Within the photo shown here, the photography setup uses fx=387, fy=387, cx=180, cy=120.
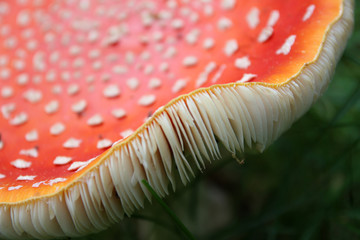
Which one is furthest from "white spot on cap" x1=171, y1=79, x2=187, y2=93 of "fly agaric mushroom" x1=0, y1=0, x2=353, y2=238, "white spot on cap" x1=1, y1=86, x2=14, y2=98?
"white spot on cap" x1=1, y1=86, x2=14, y2=98

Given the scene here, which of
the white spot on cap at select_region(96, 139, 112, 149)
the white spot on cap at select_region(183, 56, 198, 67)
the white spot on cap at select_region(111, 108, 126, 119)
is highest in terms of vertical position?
the white spot on cap at select_region(183, 56, 198, 67)

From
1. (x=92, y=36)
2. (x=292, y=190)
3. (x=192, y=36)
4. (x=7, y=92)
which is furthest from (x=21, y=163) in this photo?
(x=292, y=190)

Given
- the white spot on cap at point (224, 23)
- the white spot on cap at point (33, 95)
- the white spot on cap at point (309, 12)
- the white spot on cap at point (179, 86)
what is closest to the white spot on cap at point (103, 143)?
the white spot on cap at point (179, 86)

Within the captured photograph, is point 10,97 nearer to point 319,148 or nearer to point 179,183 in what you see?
point 179,183

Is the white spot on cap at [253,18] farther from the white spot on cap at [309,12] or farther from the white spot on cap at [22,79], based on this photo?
the white spot on cap at [22,79]

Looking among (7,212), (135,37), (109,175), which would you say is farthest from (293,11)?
(7,212)

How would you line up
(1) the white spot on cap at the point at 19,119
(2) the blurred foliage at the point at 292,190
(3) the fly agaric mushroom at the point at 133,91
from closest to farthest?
(3) the fly agaric mushroom at the point at 133,91
(1) the white spot on cap at the point at 19,119
(2) the blurred foliage at the point at 292,190

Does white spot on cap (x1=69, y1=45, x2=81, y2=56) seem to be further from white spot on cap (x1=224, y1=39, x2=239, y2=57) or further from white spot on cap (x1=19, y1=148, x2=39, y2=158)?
white spot on cap (x1=224, y1=39, x2=239, y2=57)
